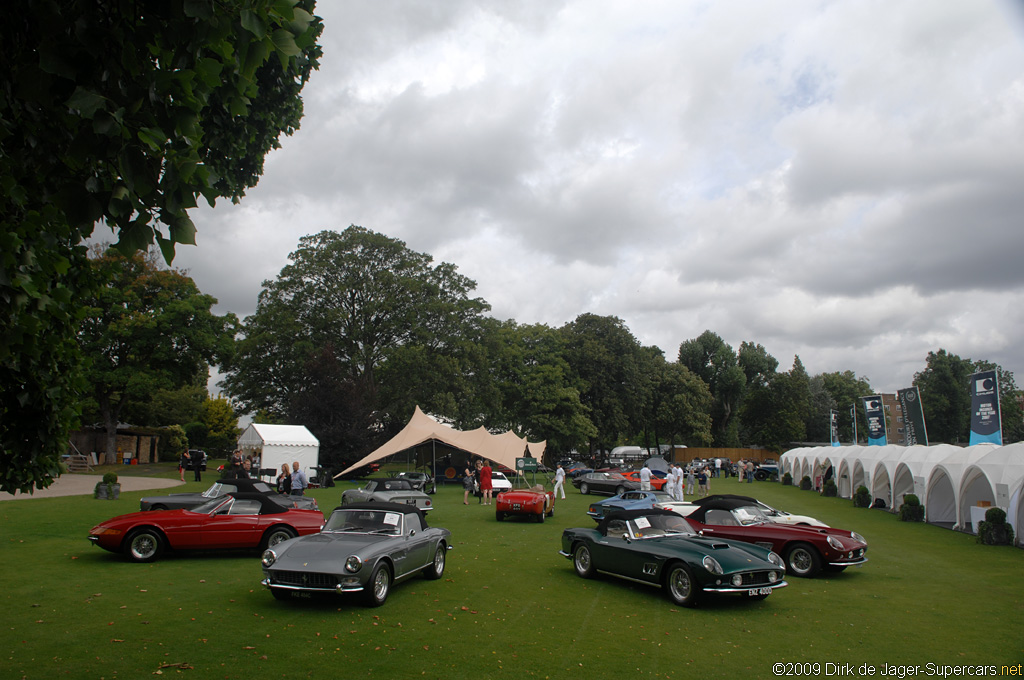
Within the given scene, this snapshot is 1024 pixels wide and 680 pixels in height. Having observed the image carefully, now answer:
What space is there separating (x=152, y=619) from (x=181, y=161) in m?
6.59

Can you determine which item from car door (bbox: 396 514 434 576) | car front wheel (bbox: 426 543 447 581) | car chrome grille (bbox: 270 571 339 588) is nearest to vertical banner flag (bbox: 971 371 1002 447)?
car front wheel (bbox: 426 543 447 581)

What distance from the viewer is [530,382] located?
52.9 m

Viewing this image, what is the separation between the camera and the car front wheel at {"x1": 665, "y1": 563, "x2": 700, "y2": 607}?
8.77 meters

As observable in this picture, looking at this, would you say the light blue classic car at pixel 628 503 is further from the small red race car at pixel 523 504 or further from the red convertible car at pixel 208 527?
the red convertible car at pixel 208 527

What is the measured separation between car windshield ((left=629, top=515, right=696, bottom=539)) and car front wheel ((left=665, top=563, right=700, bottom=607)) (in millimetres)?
983

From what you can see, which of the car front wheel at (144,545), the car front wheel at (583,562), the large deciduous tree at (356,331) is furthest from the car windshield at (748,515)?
the large deciduous tree at (356,331)

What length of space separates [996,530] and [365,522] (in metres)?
15.6

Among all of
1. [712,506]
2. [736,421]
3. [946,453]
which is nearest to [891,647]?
[712,506]

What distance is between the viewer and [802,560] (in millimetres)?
11227

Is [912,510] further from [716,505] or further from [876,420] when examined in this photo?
[876,420]

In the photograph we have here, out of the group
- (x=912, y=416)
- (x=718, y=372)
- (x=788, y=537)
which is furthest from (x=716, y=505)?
(x=718, y=372)

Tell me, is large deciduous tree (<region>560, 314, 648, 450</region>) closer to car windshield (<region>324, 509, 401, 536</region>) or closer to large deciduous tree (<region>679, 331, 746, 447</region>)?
large deciduous tree (<region>679, 331, 746, 447</region>)

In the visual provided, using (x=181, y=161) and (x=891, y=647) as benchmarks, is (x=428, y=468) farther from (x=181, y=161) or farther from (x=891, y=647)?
(x=181, y=161)

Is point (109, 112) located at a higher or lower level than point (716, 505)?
higher
